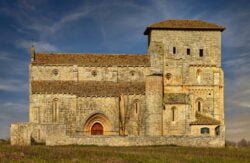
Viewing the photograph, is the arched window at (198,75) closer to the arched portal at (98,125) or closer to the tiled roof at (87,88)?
the tiled roof at (87,88)

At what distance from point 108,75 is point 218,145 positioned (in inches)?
649

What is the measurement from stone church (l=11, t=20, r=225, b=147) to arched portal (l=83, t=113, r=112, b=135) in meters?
0.11

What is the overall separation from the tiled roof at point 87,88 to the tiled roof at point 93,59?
2.55 meters

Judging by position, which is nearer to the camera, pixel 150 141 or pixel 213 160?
pixel 213 160

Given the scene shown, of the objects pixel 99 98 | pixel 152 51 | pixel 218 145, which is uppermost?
pixel 152 51

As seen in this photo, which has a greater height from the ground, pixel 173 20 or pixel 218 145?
pixel 173 20

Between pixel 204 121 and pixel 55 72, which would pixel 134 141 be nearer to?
pixel 204 121

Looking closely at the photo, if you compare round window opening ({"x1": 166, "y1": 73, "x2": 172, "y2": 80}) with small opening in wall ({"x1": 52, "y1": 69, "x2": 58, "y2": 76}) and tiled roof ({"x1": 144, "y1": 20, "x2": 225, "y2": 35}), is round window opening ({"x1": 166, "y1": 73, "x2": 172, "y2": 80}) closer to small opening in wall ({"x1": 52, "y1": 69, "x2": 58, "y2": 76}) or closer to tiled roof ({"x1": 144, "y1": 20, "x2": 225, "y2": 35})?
tiled roof ({"x1": 144, "y1": 20, "x2": 225, "y2": 35})

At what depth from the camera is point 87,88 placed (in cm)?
5422

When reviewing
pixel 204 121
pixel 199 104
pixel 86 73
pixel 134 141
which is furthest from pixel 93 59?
pixel 204 121

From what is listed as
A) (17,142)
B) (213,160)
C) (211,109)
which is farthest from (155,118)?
(213,160)

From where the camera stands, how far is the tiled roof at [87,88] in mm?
52938

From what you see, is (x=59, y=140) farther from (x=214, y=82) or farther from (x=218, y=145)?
(x=214, y=82)

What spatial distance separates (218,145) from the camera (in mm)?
46594
